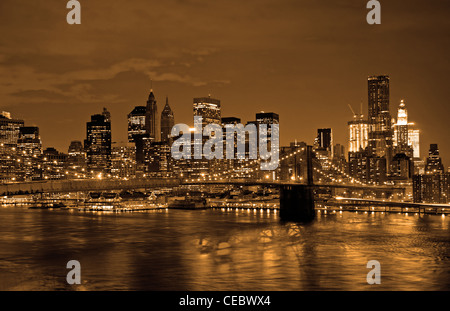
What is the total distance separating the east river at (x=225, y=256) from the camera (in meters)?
24.3

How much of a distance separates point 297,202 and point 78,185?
66.2 ft

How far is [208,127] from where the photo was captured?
160875 millimetres

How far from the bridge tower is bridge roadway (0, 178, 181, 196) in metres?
12.1

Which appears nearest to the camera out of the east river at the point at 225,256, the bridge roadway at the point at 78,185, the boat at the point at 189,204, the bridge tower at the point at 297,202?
the east river at the point at 225,256

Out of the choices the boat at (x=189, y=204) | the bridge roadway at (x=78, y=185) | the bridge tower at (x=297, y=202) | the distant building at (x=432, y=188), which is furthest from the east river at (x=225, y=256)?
the distant building at (x=432, y=188)

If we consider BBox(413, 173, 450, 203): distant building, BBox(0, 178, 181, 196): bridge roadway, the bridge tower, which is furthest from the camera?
BBox(413, 173, 450, 203): distant building


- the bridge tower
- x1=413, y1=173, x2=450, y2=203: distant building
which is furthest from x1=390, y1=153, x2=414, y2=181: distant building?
the bridge tower

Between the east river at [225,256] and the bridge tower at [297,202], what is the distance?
6.30 meters

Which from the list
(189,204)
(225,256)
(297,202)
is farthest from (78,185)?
(189,204)

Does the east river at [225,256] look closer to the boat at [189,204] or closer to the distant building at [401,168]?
the boat at [189,204]

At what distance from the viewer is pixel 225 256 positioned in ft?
101

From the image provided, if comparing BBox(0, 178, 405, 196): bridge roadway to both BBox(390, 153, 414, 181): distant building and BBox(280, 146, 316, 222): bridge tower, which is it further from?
BBox(390, 153, 414, 181): distant building

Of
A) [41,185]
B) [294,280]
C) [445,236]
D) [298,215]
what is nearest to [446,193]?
[298,215]

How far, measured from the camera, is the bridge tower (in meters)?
54.7
